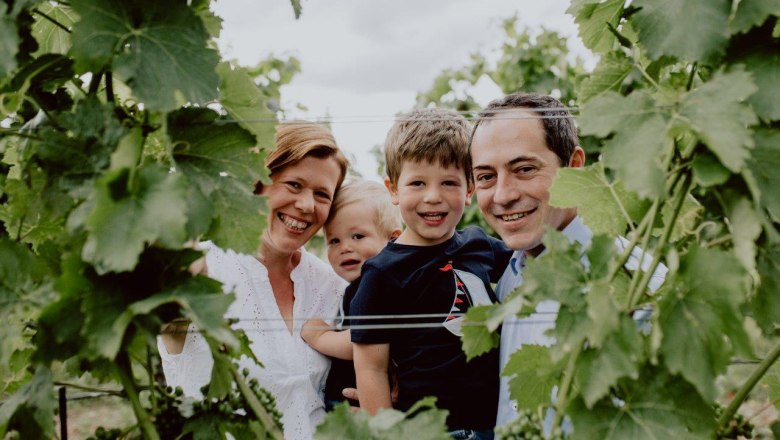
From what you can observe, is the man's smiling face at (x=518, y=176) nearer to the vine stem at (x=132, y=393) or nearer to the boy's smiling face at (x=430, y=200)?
the boy's smiling face at (x=430, y=200)

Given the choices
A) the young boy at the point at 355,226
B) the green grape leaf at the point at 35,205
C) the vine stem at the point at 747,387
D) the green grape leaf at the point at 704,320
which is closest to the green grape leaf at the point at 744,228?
the green grape leaf at the point at 704,320

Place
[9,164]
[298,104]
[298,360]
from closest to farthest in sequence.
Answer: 1. [9,164]
2. [298,360]
3. [298,104]

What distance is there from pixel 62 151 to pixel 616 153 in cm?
92

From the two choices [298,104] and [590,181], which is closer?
[590,181]

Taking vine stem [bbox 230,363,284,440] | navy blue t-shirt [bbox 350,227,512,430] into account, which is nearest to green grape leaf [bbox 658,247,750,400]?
vine stem [bbox 230,363,284,440]

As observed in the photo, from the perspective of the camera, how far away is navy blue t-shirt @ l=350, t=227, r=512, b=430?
237 centimetres

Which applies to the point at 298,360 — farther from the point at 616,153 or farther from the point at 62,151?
the point at 616,153

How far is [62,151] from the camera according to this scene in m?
1.24

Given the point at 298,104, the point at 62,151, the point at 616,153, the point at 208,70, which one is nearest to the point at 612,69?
the point at 616,153

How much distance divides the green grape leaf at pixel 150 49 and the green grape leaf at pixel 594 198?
700mm

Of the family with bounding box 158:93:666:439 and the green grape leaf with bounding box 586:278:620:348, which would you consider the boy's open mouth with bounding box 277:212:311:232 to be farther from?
the green grape leaf with bounding box 586:278:620:348

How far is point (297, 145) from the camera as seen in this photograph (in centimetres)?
256

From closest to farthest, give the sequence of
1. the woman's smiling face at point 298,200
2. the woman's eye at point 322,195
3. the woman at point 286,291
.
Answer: the woman at point 286,291 < the woman's smiling face at point 298,200 < the woman's eye at point 322,195

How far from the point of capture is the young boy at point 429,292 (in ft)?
7.82
